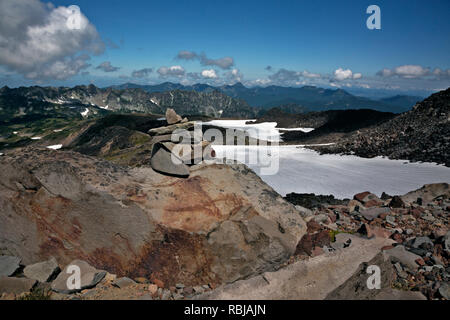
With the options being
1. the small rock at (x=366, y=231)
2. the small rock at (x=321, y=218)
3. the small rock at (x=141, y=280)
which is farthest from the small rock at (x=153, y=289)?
the small rock at (x=366, y=231)

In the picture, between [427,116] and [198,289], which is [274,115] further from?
[198,289]

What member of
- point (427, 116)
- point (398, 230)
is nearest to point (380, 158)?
point (427, 116)

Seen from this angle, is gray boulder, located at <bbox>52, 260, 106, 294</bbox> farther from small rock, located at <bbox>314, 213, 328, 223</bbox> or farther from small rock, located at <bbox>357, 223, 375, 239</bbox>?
small rock, located at <bbox>357, 223, 375, 239</bbox>

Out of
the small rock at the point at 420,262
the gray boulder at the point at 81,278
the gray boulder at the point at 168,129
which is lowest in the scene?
the gray boulder at the point at 81,278

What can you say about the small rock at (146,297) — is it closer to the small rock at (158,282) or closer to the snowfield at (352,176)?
the small rock at (158,282)

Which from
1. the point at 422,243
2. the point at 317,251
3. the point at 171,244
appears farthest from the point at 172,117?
the point at 422,243

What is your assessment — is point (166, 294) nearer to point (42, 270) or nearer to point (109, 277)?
point (109, 277)
